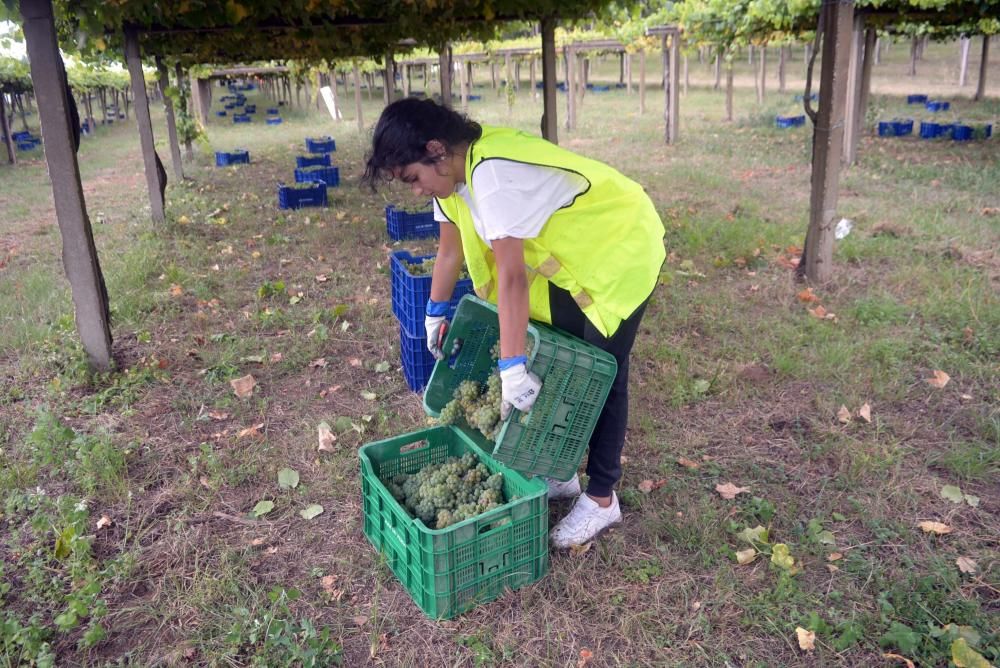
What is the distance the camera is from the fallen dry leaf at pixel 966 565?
268cm

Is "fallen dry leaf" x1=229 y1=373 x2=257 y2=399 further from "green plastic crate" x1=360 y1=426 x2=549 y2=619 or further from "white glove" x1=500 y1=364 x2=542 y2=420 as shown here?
"white glove" x1=500 y1=364 x2=542 y2=420

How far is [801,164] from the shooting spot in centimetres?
1109

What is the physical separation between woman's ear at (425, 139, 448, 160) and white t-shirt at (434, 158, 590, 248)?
0.51ft

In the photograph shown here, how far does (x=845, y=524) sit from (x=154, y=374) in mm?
3898

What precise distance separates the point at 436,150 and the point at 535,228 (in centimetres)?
42

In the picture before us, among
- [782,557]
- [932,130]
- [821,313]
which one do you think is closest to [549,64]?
[821,313]

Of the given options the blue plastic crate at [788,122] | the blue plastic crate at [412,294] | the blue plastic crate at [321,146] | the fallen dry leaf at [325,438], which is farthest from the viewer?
the blue plastic crate at [788,122]

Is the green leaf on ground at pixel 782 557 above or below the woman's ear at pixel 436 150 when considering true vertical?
below

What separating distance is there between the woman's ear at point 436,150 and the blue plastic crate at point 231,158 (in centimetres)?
1306

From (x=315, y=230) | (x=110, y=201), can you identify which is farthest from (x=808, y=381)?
(x=110, y=201)

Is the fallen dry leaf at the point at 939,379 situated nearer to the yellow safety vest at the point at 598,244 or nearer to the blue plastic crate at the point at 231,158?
the yellow safety vest at the point at 598,244

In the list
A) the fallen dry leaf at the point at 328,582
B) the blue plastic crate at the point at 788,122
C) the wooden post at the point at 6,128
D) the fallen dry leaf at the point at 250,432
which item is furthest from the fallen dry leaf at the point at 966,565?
the wooden post at the point at 6,128

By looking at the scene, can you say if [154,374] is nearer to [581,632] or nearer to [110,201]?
[581,632]

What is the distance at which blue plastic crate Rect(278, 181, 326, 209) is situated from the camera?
30.8ft
